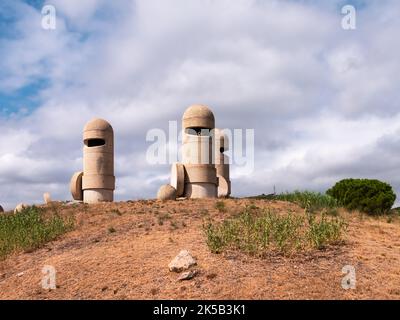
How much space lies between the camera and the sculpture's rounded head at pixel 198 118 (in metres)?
20.3

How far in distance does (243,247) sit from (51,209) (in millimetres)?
12555

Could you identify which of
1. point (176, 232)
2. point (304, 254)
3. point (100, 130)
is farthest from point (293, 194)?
point (304, 254)

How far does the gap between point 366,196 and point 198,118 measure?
9.91 meters

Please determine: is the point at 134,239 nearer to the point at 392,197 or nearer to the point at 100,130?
the point at 100,130

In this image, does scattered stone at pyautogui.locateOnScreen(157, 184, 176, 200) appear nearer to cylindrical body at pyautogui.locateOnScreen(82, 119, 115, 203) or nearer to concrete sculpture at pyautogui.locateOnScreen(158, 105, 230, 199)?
concrete sculpture at pyautogui.locateOnScreen(158, 105, 230, 199)

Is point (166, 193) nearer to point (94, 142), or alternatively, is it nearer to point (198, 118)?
point (198, 118)

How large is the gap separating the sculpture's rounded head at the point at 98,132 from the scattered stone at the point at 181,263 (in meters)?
15.3

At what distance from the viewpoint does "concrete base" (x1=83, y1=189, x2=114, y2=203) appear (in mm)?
22375

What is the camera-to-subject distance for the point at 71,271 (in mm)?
8680

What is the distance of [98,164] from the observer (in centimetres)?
2220

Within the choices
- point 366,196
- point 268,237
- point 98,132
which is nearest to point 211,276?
point 268,237

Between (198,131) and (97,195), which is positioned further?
(97,195)

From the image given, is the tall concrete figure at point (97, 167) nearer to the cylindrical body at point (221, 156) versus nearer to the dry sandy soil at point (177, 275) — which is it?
the cylindrical body at point (221, 156)
